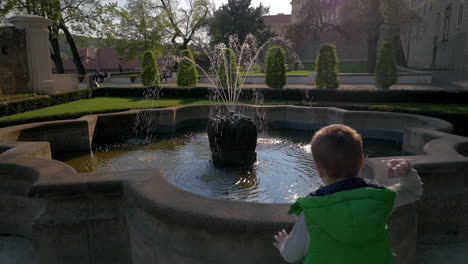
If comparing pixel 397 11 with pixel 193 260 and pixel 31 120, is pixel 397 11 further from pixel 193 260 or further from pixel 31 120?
pixel 193 260

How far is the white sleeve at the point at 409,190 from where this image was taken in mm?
1763

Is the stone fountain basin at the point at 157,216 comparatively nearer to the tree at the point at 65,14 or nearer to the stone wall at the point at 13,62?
the stone wall at the point at 13,62

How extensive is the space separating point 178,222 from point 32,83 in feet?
58.0

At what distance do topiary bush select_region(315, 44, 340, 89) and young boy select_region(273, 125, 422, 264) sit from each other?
51.3 ft

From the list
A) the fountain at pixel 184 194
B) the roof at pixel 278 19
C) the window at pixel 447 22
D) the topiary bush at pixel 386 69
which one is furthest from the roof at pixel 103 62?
the fountain at pixel 184 194

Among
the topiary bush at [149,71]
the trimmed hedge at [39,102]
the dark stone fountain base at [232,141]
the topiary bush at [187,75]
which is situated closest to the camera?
the dark stone fountain base at [232,141]

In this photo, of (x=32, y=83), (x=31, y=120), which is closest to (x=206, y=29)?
(x=32, y=83)

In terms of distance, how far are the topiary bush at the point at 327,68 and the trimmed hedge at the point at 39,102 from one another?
479 inches

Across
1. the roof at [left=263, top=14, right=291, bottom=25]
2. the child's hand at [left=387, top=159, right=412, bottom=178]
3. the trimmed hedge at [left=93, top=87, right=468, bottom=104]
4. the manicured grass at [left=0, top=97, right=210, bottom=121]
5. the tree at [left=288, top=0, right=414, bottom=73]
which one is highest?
the roof at [left=263, top=14, right=291, bottom=25]

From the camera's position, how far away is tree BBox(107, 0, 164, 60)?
4172cm

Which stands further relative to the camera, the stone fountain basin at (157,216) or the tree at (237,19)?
the tree at (237,19)

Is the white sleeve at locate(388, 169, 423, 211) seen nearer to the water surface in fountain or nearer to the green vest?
the green vest

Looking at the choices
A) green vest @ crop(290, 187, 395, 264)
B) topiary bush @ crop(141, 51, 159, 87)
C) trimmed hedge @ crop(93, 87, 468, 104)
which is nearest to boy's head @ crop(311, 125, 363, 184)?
green vest @ crop(290, 187, 395, 264)

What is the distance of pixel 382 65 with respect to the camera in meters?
17.9
